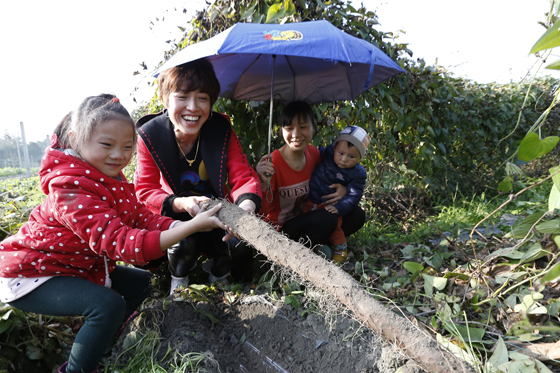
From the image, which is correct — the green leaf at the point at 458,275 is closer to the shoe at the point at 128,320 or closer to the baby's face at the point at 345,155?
the baby's face at the point at 345,155

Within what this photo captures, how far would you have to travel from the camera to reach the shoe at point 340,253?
273cm

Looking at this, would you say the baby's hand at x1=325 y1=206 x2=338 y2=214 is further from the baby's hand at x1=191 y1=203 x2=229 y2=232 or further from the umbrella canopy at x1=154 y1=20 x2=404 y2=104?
the baby's hand at x1=191 y1=203 x2=229 y2=232

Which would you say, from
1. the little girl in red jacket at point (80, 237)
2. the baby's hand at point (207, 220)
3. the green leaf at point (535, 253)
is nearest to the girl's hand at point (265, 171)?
the baby's hand at point (207, 220)

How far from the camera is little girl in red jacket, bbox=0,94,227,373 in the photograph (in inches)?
57.9

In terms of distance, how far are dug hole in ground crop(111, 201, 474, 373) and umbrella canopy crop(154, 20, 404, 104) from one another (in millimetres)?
897

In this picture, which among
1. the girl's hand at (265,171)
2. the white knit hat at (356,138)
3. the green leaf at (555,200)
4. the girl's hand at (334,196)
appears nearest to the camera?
the green leaf at (555,200)

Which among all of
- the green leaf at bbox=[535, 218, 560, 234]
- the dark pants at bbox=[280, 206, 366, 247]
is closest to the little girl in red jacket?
the dark pants at bbox=[280, 206, 366, 247]

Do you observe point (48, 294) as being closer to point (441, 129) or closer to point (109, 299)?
point (109, 299)

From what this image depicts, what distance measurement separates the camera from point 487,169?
5.18 m

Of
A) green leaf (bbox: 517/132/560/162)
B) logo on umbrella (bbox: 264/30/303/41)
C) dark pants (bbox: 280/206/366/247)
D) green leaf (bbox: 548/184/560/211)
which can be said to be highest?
logo on umbrella (bbox: 264/30/303/41)

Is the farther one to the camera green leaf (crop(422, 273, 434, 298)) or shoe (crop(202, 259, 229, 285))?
shoe (crop(202, 259, 229, 285))

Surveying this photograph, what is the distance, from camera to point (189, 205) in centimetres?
198

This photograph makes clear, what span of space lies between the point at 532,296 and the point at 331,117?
7.25 feet

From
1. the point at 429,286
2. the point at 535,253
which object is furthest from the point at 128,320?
the point at 535,253
